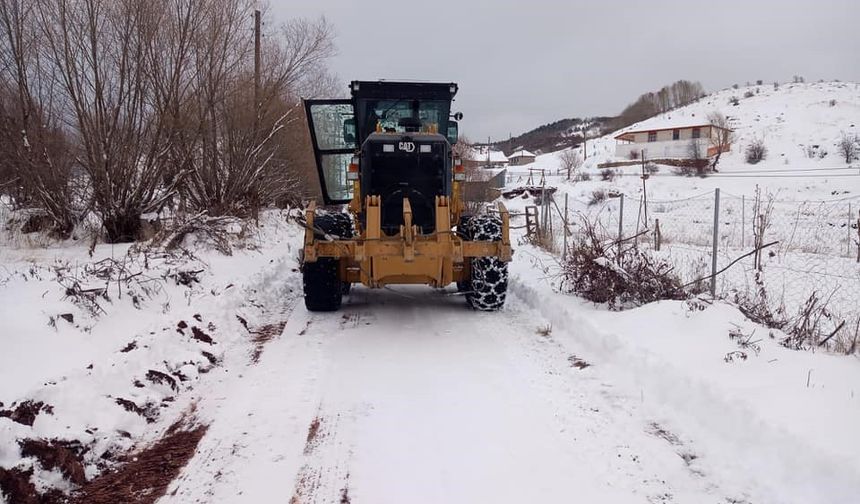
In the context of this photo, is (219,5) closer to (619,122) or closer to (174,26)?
(174,26)

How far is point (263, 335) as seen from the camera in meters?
6.67

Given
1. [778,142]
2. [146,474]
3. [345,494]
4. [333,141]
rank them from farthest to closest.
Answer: [778,142] < [333,141] < [146,474] < [345,494]

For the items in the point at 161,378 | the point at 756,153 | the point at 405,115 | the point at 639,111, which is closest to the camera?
the point at 161,378

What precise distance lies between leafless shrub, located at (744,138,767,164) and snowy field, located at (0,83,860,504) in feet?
188

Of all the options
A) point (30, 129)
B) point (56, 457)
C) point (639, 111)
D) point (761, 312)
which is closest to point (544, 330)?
point (761, 312)

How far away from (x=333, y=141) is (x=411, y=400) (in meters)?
5.04

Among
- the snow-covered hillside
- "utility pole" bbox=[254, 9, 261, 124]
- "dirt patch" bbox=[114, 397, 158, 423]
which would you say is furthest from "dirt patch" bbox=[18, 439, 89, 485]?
the snow-covered hillside

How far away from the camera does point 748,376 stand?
4.30 m

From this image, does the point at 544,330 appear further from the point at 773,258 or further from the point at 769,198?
the point at 773,258

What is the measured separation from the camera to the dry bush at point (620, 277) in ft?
22.1

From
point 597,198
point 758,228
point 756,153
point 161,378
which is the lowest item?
point 161,378

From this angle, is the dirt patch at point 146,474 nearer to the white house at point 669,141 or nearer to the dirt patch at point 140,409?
the dirt patch at point 140,409

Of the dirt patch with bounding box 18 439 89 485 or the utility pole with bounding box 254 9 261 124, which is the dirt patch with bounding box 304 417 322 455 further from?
the utility pole with bounding box 254 9 261 124

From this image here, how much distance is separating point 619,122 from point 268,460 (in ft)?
420
